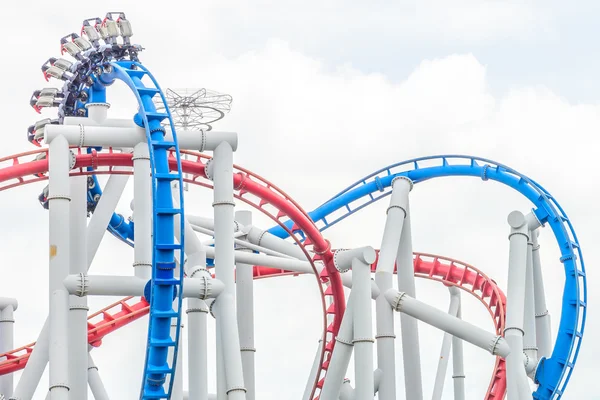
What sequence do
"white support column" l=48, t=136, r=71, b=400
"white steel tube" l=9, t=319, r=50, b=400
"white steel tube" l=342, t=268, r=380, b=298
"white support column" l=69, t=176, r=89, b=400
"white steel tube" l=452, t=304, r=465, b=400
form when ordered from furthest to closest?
"white steel tube" l=452, t=304, r=465, b=400, "white steel tube" l=342, t=268, r=380, b=298, "white steel tube" l=9, t=319, r=50, b=400, "white support column" l=69, t=176, r=89, b=400, "white support column" l=48, t=136, r=71, b=400

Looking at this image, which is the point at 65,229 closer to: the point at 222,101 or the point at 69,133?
the point at 69,133

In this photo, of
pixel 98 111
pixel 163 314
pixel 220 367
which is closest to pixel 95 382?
pixel 220 367

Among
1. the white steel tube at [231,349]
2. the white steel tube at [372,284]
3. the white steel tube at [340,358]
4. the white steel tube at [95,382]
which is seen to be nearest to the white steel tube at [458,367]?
the white steel tube at [372,284]

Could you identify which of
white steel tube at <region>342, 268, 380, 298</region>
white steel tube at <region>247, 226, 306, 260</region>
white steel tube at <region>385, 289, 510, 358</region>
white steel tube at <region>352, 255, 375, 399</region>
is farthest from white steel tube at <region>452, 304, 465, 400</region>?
white steel tube at <region>352, 255, 375, 399</region>

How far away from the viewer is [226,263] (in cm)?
1889

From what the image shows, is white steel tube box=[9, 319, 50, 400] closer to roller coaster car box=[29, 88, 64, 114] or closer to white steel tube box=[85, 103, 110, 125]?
white steel tube box=[85, 103, 110, 125]

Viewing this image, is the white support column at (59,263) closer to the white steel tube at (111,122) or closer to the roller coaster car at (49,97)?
the white steel tube at (111,122)

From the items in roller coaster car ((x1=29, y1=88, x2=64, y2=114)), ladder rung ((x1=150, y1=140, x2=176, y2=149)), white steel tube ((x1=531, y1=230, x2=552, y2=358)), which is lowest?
white steel tube ((x1=531, y1=230, x2=552, y2=358))

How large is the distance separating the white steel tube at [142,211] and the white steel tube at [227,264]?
3.25ft

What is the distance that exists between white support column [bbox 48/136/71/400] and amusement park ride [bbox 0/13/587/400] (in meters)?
0.02

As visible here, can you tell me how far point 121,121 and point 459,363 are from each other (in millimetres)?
8726

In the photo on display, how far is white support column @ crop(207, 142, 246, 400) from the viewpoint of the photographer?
18.3m

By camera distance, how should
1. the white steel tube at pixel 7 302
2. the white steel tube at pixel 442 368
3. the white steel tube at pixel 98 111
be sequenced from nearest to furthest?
the white steel tube at pixel 98 111 < the white steel tube at pixel 7 302 < the white steel tube at pixel 442 368

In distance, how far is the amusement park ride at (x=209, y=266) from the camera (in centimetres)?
1803
